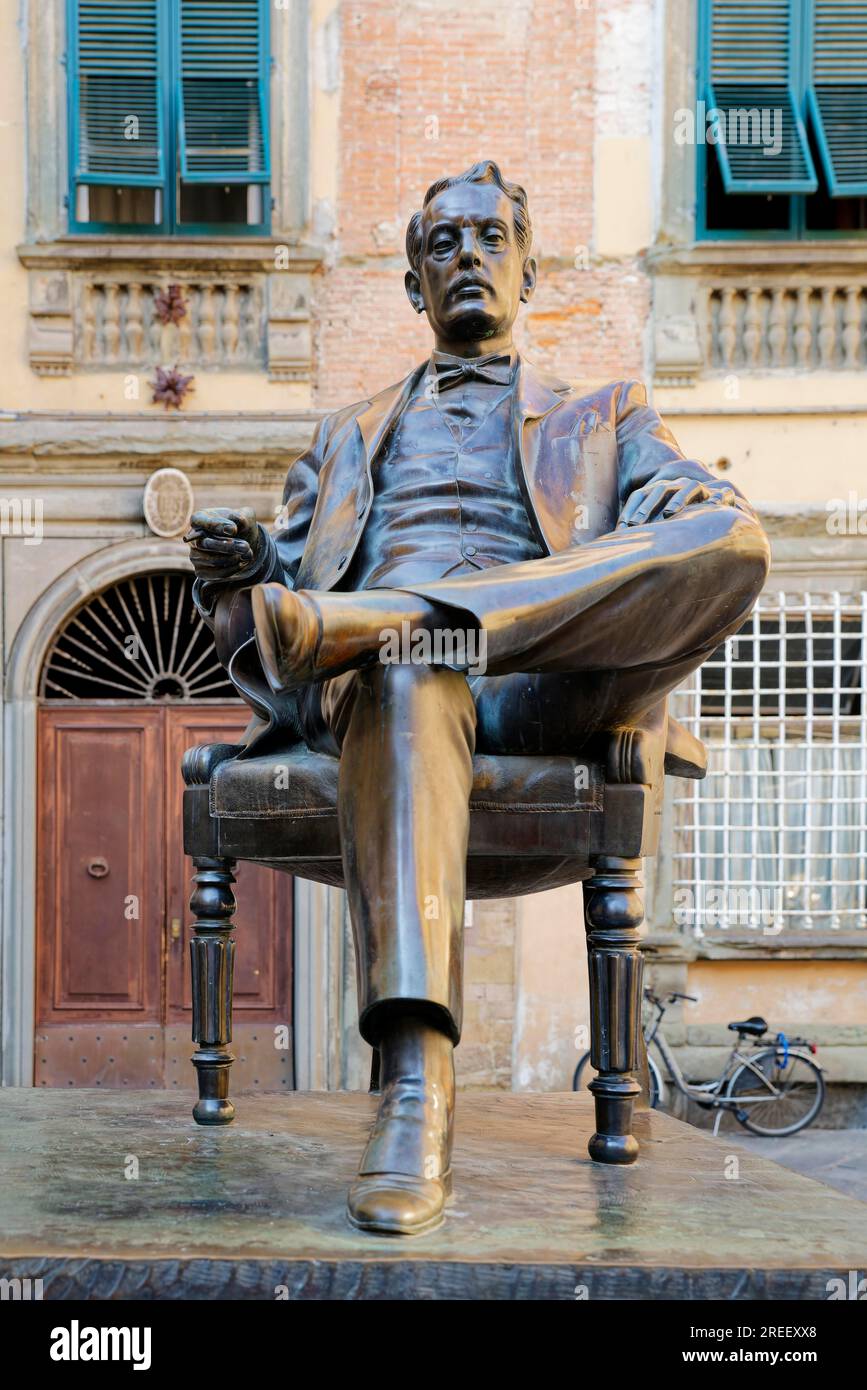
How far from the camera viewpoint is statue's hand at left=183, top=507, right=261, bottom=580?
109 inches

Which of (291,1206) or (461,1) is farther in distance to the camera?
(461,1)

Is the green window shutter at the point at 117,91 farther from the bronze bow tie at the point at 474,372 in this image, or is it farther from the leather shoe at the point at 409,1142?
the leather shoe at the point at 409,1142

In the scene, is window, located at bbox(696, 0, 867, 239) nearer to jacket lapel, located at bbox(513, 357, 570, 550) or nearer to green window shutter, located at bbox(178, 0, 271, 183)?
green window shutter, located at bbox(178, 0, 271, 183)

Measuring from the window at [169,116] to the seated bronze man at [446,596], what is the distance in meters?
6.71

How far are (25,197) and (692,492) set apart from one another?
778 centimetres

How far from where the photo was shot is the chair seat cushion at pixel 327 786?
106 inches

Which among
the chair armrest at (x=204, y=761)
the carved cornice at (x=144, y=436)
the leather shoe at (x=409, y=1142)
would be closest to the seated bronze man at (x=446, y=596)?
the leather shoe at (x=409, y=1142)

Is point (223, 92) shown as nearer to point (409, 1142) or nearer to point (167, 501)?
point (167, 501)

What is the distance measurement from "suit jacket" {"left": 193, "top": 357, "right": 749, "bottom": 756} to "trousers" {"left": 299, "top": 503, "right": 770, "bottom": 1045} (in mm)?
331

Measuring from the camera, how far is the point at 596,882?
274 centimetres

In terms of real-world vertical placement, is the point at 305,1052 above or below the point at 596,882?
below
